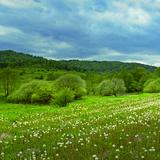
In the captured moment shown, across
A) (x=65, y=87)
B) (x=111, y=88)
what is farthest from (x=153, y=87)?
(x=65, y=87)

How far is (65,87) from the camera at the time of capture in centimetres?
8138

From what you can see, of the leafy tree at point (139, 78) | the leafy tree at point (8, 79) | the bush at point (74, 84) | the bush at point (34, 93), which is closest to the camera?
the bush at point (34, 93)

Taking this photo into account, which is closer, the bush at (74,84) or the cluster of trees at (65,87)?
the cluster of trees at (65,87)

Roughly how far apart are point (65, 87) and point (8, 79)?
128ft

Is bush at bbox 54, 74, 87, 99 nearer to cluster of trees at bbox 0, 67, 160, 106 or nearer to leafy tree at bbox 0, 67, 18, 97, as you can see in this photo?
cluster of trees at bbox 0, 67, 160, 106

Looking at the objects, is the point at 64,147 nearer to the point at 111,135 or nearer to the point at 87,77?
the point at 111,135

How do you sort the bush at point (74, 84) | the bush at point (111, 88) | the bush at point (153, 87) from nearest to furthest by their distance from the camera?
the bush at point (74, 84) < the bush at point (111, 88) < the bush at point (153, 87)

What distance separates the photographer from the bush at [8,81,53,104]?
281 ft

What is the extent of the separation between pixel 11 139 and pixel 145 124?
6743mm

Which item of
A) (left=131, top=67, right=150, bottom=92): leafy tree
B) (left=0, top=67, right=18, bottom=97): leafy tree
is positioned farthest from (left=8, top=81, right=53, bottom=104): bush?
(left=131, top=67, right=150, bottom=92): leafy tree

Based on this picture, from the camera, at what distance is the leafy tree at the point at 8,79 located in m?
116

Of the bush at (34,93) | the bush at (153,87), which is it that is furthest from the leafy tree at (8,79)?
the bush at (153,87)

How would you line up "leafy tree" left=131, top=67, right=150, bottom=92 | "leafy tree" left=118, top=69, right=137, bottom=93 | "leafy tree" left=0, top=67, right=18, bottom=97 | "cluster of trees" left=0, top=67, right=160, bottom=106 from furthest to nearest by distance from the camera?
"leafy tree" left=131, top=67, right=150, bottom=92 → "leafy tree" left=118, top=69, right=137, bottom=93 → "leafy tree" left=0, top=67, right=18, bottom=97 → "cluster of trees" left=0, top=67, right=160, bottom=106

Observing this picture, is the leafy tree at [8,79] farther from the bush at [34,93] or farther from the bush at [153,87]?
the bush at [153,87]
